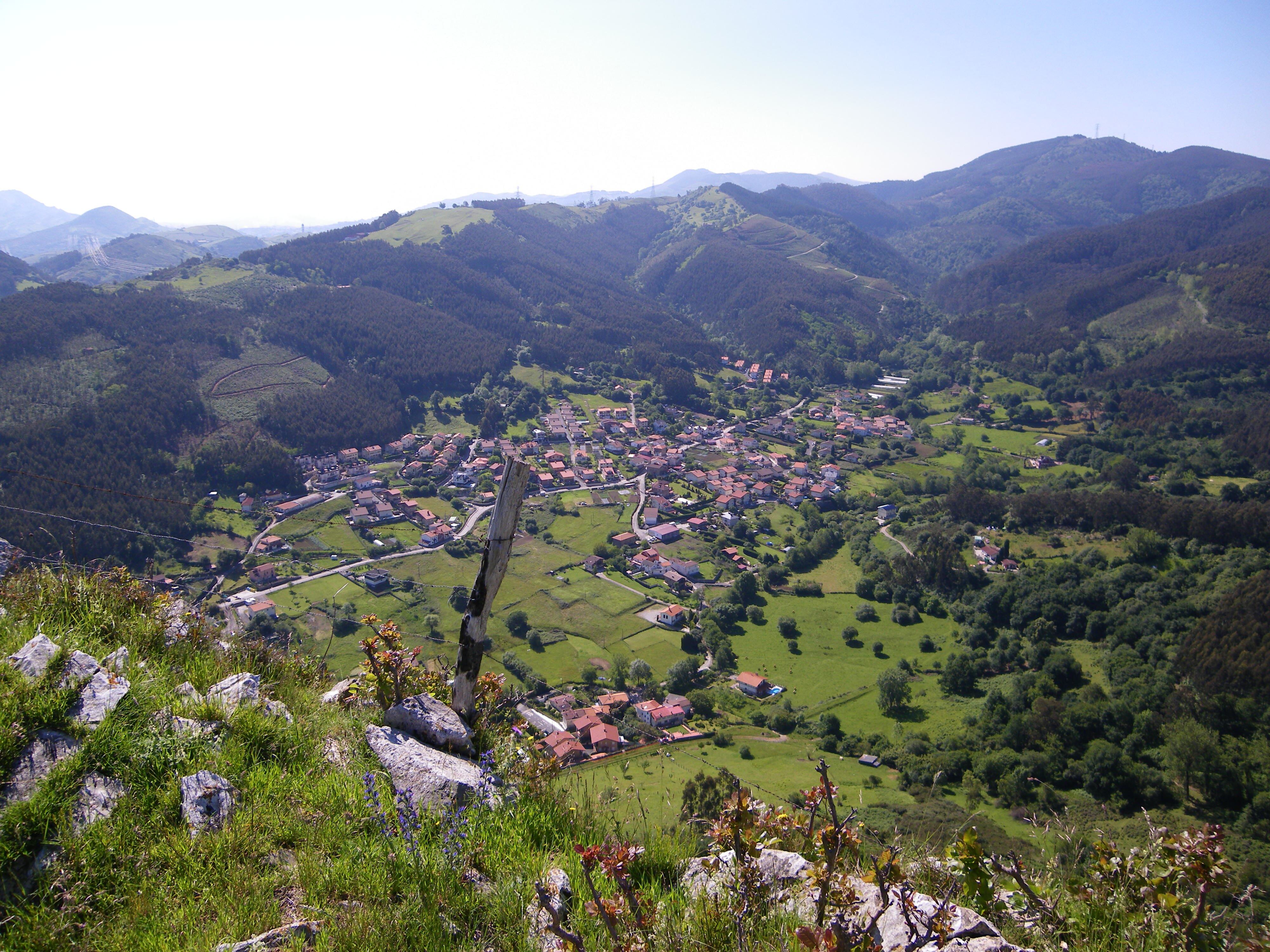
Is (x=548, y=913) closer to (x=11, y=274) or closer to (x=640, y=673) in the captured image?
(x=640, y=673)

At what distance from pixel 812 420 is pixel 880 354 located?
102 feet

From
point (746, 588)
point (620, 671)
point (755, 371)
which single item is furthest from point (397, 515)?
point (755, 371)

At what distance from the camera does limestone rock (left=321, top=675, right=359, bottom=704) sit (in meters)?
5.09

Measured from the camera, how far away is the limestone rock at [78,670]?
3.81m

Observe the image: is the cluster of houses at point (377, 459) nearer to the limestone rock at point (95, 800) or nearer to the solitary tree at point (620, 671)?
the solitary tree at point (620, 671)

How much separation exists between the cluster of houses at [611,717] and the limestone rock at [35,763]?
18780mm

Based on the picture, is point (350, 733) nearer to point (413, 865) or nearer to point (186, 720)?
point (186, 720)

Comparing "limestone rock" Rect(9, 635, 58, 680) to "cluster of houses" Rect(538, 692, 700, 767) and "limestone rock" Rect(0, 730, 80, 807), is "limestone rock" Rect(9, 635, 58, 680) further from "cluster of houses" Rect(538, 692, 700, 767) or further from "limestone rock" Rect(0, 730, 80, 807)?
"cluster of houses" Rect(538, 692, 700, 767)

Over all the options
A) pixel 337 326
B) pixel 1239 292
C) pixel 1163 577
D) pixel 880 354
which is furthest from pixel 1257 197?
pixel 337 326

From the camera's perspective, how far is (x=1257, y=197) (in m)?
120

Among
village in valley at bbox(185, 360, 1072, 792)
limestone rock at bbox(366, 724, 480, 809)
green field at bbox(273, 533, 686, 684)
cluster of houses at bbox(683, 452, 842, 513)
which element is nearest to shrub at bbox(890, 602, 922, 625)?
village in valley at bbox(185, 360, 1072, 792)

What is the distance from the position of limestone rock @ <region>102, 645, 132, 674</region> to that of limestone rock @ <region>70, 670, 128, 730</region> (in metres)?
Result: 0.24

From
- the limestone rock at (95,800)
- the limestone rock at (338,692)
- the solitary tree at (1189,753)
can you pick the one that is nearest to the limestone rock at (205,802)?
the limestone rock at (95,800)

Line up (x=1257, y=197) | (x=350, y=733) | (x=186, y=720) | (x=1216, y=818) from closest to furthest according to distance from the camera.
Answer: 1. (x=186, y=720)
2. (x=350, y=733)
3. (x=1216, y=818)
4. (x=1257, y=197)
